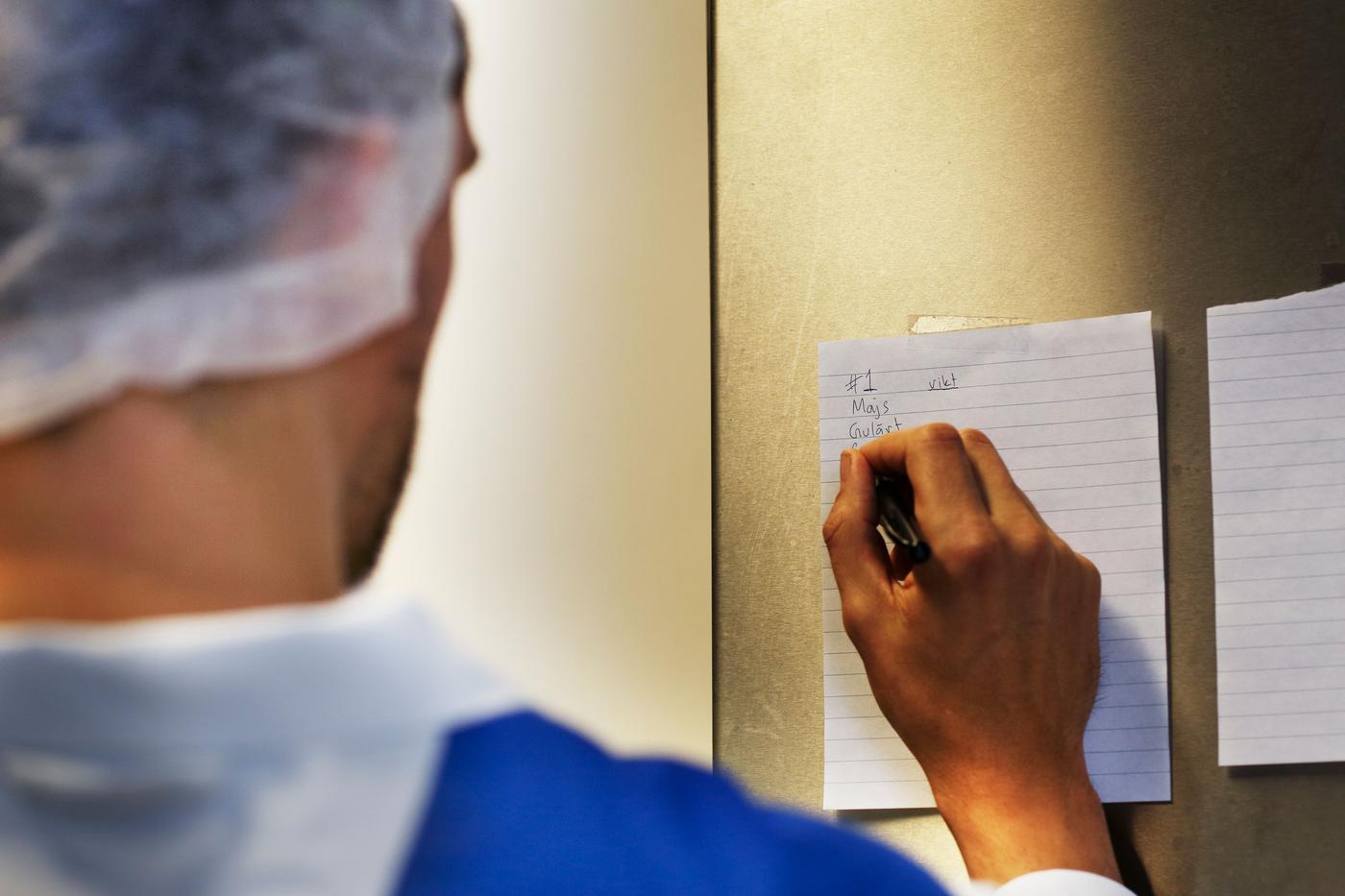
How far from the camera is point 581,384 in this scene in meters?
0.71

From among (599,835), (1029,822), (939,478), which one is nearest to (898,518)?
(939,478)

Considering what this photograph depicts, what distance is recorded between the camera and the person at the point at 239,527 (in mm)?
336

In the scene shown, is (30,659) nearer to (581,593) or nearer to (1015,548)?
(581,593)

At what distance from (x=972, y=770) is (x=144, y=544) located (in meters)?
0.44

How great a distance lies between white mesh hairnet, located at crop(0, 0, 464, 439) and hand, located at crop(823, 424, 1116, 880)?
1.25 ft

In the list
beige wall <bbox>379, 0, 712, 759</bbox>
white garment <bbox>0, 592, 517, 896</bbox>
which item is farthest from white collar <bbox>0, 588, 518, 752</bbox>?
beige wall <bbox>379, 0, 712, 759</bbox>

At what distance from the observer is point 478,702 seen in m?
0.39

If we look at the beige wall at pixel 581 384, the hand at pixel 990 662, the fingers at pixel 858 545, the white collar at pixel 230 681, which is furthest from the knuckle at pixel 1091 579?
the white collar at pixel 230 681

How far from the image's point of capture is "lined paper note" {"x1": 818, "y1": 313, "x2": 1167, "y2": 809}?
0.65 metres

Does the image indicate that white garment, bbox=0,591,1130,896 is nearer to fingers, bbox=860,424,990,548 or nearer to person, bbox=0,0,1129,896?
person, bbox=0,0,1129,896

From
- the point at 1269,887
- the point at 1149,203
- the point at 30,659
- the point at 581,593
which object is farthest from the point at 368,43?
the point at 1269,887

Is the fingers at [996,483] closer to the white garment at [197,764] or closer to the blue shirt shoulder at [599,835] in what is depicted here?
the blue shirt shoulder at [599,835]

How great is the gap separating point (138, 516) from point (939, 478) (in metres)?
0.43

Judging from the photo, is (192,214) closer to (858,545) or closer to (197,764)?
(197,764)
